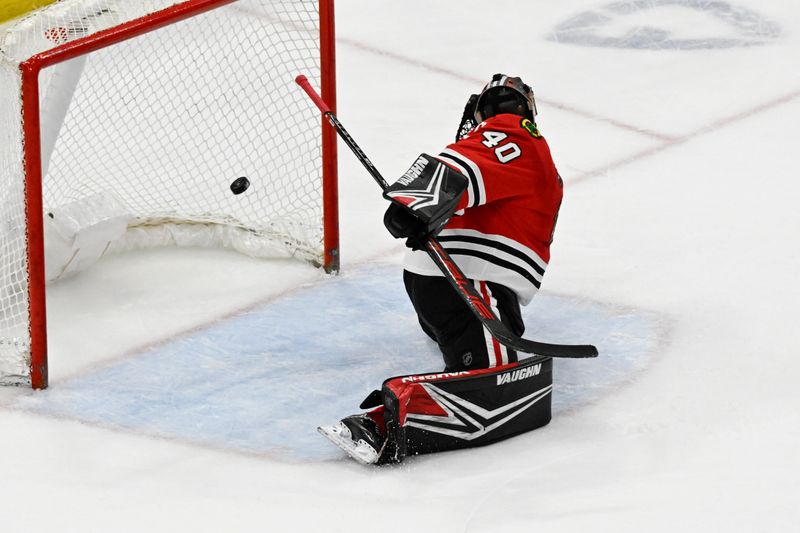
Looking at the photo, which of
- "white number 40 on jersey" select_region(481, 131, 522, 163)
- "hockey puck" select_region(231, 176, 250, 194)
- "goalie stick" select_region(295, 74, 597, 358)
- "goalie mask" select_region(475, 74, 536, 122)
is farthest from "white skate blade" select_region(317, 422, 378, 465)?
"hockey puck" select_region(231, 176, 250, 194)

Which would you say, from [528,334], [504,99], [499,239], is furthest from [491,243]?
[528,334]

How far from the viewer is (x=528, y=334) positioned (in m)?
3.42

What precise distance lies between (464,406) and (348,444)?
221mm

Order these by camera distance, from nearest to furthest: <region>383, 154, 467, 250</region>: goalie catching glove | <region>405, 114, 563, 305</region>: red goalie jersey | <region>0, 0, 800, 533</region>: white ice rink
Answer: <region>0, 0, 800, 533</region>: white ice rink < <region>383, 154, 467, 250</region>: goalie catching glove < <region>405, 114, 563, 305</region>: red goalie jersey

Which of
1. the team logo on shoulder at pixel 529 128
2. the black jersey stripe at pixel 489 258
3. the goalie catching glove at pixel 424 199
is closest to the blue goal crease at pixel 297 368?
the black jersey stripe at pixel 489 258

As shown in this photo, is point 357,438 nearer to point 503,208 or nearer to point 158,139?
point 503,208

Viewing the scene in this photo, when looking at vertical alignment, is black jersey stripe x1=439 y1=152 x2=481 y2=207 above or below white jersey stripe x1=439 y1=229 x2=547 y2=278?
above

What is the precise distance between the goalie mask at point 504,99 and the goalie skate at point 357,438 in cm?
67

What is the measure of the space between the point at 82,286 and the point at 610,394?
1.26 meters

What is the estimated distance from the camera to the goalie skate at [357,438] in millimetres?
2799

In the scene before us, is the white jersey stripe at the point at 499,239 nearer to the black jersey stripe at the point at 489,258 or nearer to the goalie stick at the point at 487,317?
the black jersey stripe at the point at 489,258

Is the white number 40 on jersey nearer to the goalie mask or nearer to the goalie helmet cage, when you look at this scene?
the goalie mask

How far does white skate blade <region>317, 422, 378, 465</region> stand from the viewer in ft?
9.18

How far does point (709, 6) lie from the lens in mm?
5625
